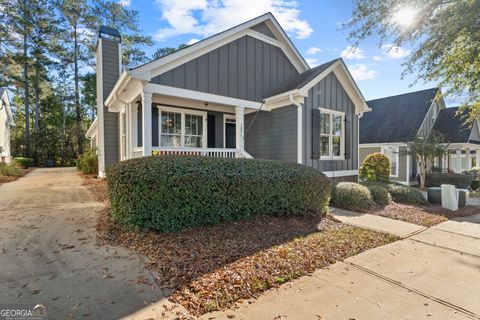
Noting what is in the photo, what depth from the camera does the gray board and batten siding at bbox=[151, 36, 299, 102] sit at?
778cm

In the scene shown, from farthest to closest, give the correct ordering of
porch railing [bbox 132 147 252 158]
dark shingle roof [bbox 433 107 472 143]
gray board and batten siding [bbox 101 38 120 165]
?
dark shingle roof [bbox 433 107 472 143]
gray board and batten siding [bbox 101 38 120 165]
porch railing [bbox 132 147 252 158]

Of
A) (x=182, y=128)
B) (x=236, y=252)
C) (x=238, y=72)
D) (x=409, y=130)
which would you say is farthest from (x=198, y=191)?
(x=409, y=130)

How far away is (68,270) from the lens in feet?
10.2

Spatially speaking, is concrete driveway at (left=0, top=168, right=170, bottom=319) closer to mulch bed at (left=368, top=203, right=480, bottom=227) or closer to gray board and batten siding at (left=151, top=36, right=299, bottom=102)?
gray board and batten siding at (left=151, top=36, right=299, bottom=102)

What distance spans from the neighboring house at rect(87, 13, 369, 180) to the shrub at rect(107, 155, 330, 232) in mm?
2719

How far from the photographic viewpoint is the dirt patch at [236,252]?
2.74m

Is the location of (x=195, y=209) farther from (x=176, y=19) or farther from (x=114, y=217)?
(x=176, y=19)

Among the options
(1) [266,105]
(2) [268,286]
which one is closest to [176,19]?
(1) [266,105]

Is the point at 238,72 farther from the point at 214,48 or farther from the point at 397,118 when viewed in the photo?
the point at 397,118

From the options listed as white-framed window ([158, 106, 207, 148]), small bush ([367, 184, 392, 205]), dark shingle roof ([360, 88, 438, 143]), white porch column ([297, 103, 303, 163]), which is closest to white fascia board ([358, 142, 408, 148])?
dark shingle roof ([360, 88, 438, 143])

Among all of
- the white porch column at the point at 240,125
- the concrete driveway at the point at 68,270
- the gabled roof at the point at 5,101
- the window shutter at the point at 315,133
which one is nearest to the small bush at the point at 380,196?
the window shutter at the point at 315,133

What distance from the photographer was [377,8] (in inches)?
323

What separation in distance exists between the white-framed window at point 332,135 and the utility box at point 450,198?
325cm

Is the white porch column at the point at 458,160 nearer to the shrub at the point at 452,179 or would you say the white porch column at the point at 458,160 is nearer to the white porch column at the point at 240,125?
the shrub at the point at 452,179
